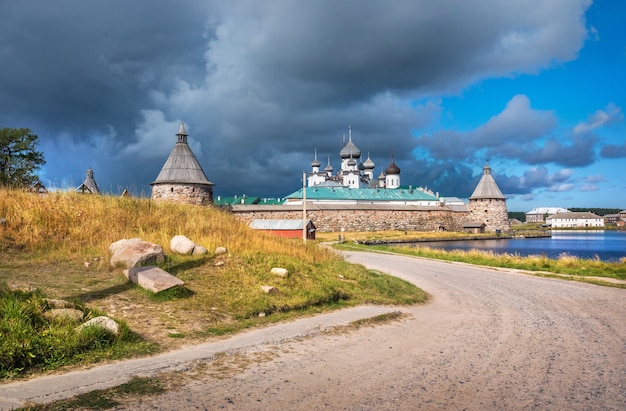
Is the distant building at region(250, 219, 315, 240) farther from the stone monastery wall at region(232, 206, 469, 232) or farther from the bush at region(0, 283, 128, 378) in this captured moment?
the bush at region(0, 283, 128, 378)

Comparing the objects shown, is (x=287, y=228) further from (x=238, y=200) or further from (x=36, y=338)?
(x=238, y=200)

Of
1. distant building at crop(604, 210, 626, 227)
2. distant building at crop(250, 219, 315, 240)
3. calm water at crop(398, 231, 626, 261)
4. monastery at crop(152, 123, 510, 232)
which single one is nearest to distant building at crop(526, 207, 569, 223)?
distant building at crop(604, 210, 626, 227)

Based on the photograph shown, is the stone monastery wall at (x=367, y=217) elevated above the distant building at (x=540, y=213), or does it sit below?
below

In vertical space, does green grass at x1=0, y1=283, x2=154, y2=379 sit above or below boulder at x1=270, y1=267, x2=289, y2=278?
below

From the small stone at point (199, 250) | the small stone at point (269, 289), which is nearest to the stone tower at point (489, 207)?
the small stone at point (199, 250)

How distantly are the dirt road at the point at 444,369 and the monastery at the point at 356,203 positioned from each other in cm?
2667

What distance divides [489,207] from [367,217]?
70.1 feet

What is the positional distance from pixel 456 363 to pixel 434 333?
159cm

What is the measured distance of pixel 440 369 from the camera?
4754mm

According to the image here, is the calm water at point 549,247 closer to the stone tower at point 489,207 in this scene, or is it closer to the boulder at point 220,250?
the stone tower at point 489,207

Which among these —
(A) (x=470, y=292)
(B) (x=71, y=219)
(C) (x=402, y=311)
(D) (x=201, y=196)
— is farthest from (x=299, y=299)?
(D) (x=201, y=196)

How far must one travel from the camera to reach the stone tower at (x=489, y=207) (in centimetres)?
6406

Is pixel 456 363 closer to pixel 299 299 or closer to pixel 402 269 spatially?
pixel 299 299

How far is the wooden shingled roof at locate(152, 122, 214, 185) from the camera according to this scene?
103ft
